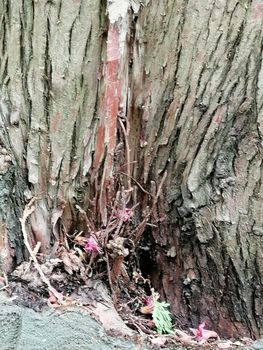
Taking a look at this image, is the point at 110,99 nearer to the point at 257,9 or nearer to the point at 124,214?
the point at 124,214

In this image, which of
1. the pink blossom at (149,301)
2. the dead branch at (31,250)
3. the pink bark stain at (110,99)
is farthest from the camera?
the pink blossom at (149,301)

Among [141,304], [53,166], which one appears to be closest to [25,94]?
[53,166]

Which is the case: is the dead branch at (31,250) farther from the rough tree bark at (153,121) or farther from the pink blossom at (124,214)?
the pink blossom at (124,214)

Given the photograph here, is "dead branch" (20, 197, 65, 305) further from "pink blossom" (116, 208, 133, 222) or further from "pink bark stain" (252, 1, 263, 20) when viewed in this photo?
"pink bark stain" (252, 1, 263, 20)

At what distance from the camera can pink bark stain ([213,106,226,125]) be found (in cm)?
160

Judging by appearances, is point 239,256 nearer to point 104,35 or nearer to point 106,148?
point 106,148

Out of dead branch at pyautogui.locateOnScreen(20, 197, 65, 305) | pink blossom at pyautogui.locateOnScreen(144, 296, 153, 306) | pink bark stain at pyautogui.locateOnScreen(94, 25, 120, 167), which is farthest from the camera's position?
pink blossom at pyautogui.locateOnScreen(144, 296, 153, 306)

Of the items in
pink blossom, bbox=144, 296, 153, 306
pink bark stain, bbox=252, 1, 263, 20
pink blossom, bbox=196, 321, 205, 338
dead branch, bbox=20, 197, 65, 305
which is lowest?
pink blossom, bbox=196, 321, 205, 338

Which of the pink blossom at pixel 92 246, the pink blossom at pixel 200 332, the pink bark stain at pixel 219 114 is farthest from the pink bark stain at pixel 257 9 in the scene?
the pink blossom at pixel 200 332

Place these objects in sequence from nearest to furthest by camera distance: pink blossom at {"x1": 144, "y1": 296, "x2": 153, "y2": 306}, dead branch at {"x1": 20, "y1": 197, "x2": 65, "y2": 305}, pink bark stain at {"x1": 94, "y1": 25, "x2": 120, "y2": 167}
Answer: dead branch at {"x1": 20, "y1": 197, "x2": 65, "y2": 305} < pink bark stain at {"x1": 94, "y1": 25, "x2": 120, "y2": 167} < pink blossom at {"x1": 144, "y1": 296, "x2": 153, "y2": 306}

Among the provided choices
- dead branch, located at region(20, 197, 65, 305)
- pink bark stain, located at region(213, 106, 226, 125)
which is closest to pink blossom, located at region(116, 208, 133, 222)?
dead branch, located at region(20, 197, 65, 305)

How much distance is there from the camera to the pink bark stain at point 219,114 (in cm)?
160

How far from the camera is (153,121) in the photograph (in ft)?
5.59

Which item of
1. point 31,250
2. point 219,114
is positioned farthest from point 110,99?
point 31,250
